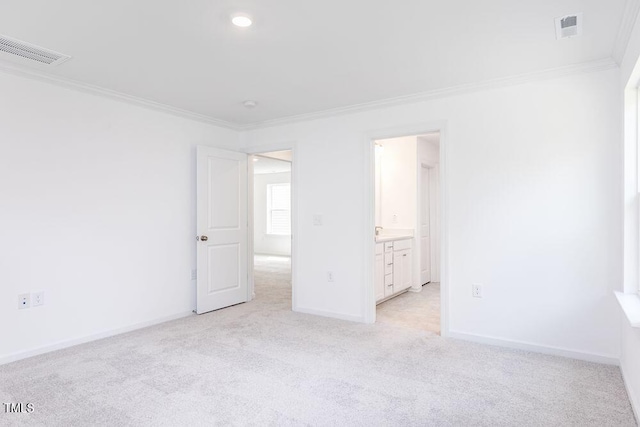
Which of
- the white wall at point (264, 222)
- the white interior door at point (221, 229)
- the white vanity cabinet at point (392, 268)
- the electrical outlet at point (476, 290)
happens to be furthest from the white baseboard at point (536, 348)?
the white wall at point (264, 222)

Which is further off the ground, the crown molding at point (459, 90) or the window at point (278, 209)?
the crown molding at point (459, 90)

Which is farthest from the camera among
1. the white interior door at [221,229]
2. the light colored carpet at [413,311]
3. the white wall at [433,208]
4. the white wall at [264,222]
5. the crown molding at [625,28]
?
the white wall at [264,222]

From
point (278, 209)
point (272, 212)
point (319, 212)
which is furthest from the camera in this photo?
point (272, 212)

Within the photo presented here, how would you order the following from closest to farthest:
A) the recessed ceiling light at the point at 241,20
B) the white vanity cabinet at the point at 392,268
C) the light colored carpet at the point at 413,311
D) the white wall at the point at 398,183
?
the recessed ceiling light at the point at 241,20, the light colored carpet at the point at 413,311, the white vanity cabinet at the point at 392,268, the white wall at the point at 398,183

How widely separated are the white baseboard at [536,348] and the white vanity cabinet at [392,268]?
1297 mm

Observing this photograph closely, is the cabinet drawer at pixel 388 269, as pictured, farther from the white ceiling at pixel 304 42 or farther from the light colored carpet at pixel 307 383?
the white ceiling at pixel 304 42

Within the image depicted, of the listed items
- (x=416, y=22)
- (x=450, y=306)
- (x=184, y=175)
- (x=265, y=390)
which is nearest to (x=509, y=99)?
(x=416, y=22)

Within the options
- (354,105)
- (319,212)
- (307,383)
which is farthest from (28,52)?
(307,383)

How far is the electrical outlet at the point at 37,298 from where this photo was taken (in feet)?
10.3

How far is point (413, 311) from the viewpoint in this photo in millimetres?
4500

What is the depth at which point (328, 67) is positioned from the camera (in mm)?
3029

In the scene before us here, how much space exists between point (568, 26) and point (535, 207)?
1383 millimetres

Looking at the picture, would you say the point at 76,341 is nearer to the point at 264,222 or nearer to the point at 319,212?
the point at 319,212

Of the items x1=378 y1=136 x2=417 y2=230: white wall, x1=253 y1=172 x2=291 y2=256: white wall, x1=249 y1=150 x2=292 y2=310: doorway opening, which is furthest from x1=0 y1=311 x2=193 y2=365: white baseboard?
x1=253 y1=172 x2=291 y2=256: white wall
